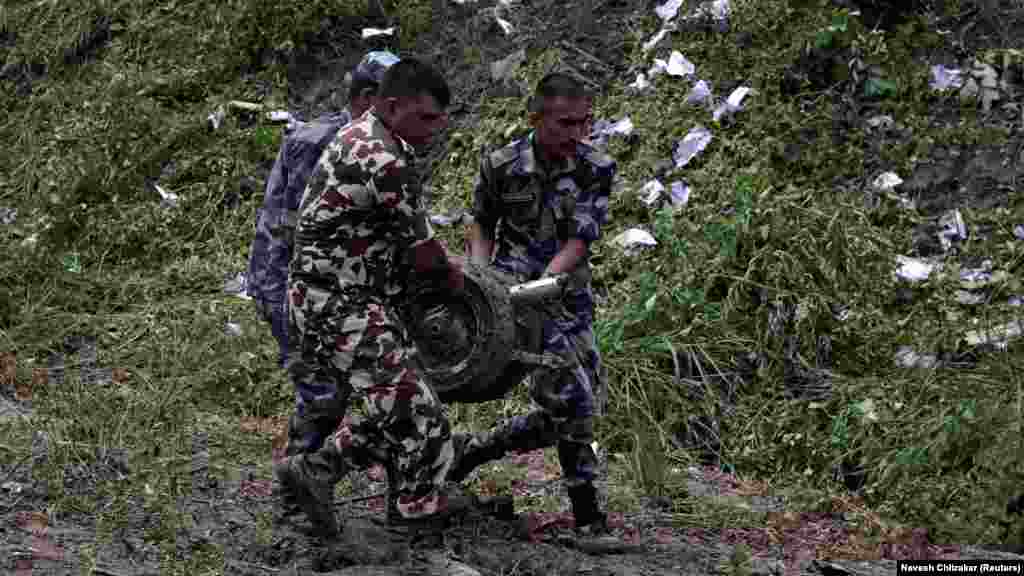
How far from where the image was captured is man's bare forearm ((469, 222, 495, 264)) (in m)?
6.00

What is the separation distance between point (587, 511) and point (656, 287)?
8.50 ft

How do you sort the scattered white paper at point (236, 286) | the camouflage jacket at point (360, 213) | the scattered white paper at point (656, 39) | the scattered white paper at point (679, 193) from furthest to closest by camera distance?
the scattered white paper at point (656, 39), the scattered white paper at point (236, 286), the scattered white paper at point (679, 193), the camouflage jacket at point (360, 213)

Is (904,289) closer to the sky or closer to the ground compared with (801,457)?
closer to the sky

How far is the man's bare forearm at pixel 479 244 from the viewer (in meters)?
6.00

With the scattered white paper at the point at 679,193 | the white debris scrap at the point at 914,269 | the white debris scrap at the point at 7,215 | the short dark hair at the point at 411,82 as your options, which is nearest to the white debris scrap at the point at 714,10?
the scattered white paper at the point at 679,193

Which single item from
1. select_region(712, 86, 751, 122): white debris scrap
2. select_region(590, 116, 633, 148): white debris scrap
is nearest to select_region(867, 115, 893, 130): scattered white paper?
select_region(712, 86, 751, 122): white debris scrap

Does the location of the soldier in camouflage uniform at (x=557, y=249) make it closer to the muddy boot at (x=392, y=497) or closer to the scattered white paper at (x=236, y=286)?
the muddy boot at (x=392, y=497)

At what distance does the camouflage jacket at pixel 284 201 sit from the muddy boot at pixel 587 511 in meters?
1.44

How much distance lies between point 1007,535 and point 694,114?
4.37m

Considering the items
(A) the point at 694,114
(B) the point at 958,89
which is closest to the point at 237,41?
(A) the point at 694,114

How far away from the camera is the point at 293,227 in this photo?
6.00 meters

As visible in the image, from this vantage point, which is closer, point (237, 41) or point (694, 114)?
point (694, 114)

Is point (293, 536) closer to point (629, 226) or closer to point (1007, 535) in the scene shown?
point (1007, 535)

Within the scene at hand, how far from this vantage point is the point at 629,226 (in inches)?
364
